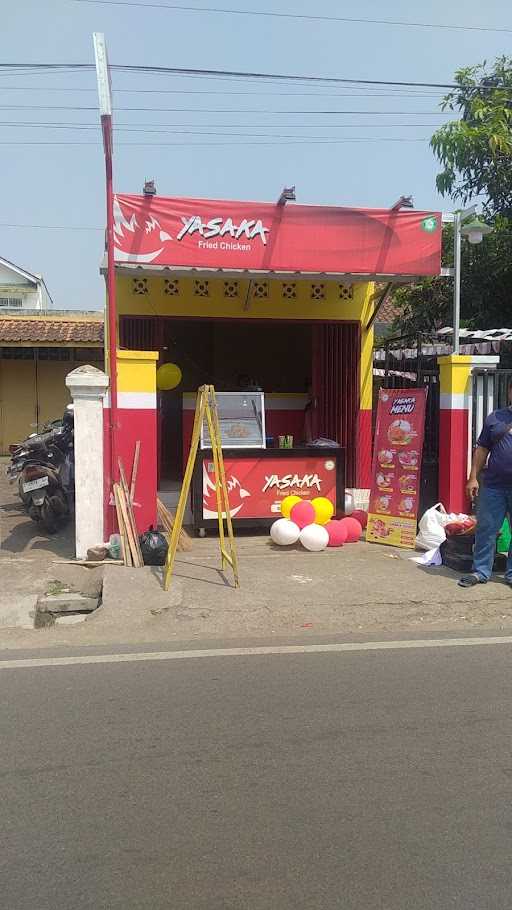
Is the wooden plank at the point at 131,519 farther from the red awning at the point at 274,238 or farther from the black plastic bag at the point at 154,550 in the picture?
the red awning at the point at 274,238

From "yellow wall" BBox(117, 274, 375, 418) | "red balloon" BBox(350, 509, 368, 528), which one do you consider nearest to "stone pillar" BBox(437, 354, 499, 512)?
"red balloon" BBox(350, 509, 368, 528)

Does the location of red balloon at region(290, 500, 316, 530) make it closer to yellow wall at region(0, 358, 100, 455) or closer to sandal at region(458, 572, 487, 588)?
sandal at region(458, 572, 487, 588)

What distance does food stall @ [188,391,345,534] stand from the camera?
9.01 m

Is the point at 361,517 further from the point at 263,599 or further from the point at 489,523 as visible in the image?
the point at 263,599

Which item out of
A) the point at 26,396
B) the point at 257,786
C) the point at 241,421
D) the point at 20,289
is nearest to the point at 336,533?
the point at 241,421

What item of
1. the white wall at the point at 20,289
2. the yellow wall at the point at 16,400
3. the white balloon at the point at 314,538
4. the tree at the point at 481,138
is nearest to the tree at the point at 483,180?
the tree at the point at 481,138

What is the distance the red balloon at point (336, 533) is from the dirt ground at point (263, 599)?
317 mm

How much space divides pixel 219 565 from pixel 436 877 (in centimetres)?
501

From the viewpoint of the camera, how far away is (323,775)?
3559 mm

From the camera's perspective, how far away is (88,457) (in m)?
8.03

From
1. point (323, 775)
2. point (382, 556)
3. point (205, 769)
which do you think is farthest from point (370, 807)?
point (382, 556)

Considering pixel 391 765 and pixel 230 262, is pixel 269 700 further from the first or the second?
pixel 230 262

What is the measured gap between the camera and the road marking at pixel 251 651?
17.0 ft

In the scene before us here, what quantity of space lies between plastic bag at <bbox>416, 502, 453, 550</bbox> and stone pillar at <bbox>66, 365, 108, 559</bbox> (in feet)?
11.1
